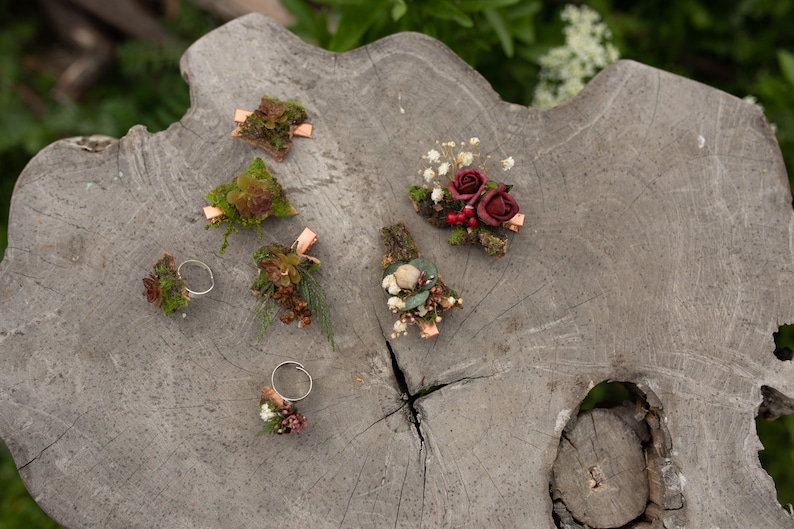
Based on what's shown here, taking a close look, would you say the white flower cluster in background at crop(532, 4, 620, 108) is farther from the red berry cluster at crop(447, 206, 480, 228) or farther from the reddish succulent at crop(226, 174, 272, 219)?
the reddish succulent at crop(226, 174, 272, 219)

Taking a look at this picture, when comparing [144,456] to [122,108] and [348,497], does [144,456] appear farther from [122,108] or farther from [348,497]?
[122,108]

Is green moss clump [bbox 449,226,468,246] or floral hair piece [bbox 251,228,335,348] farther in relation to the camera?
green moss clump [bbox 449,226,468,246]

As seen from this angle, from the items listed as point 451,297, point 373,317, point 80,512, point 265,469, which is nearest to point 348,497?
point 265,469

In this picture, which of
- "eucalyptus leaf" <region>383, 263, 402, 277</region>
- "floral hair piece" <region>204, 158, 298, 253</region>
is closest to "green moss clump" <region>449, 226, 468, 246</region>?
"eucalyptus leaf" <region>383, 263, 402, 277</region>

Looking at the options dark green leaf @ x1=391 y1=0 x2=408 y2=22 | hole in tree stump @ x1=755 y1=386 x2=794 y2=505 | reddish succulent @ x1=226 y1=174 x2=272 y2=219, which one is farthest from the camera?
hole in tree stump @ x1=755 y1=386 x2=794 y2=505

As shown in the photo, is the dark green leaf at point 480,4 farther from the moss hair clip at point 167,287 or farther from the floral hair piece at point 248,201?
the moss hair clip at point 167,287

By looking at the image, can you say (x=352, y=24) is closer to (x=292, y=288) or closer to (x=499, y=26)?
(x=499, y=26)
